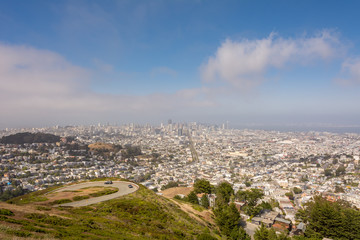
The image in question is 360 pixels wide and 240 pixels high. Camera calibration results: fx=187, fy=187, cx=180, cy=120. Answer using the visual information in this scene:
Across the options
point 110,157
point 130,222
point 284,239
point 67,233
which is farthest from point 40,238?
point 110,157

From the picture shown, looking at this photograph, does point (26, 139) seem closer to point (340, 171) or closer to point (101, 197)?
point (101, 197)

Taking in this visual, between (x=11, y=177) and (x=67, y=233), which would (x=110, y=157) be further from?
(x=67, y=233)

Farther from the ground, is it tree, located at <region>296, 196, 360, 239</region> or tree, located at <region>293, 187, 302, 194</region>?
tree, located at <region>296, 196, 360, 239</region>

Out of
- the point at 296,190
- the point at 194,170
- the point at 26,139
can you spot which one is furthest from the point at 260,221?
the point at 26,139

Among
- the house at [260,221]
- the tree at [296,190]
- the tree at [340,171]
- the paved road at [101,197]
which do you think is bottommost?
the tree at [296,190]

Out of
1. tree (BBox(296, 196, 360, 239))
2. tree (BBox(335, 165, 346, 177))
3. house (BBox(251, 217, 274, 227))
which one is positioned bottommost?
tree (BBox(335, 165, 346, 177))

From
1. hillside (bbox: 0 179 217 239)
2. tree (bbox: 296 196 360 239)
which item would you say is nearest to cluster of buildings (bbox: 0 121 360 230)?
tree (bbox: 296 196 360 239)

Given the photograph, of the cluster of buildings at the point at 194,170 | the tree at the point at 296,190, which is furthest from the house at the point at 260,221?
the tree at the point at 296,190

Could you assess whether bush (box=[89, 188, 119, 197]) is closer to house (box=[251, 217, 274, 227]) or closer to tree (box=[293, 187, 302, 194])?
house (box=[251, 217, 274, 227])

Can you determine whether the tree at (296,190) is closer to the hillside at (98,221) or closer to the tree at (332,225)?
the tree at (332,225)
